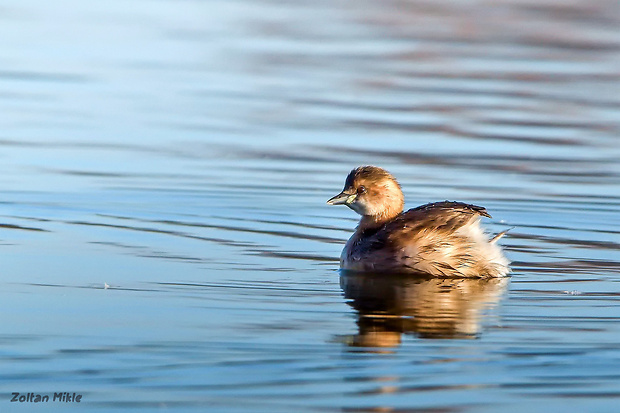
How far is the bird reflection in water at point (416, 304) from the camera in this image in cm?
658

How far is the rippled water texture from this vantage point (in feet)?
18.9

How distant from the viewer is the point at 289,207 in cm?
1032

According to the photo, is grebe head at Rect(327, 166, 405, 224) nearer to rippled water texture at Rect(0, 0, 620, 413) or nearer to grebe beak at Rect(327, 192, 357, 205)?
grebe beak at Rect(327, 192, 357, 205)

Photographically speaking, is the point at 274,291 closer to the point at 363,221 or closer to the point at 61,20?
the point at 363,221

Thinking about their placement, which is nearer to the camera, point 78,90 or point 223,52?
point 78,90

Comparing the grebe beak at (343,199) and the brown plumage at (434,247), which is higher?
the grebe beak at (343,199)

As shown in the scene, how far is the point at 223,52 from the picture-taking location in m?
18.5

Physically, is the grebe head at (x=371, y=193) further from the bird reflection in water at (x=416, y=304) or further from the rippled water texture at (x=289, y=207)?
the bird reflection in water at (x=416, y=304)

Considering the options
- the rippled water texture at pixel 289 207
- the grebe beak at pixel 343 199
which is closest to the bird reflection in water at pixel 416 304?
the rippled water texture at pixel 289 207

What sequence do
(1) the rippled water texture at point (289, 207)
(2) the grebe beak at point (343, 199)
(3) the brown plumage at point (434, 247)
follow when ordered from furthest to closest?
1. (2) the grebe beak at point (343, 199)
2. (3) the brown plumage at point (434, 247)
3. (1) the rippled water texture at point (289, 207)

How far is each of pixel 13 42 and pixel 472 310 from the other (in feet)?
43.5

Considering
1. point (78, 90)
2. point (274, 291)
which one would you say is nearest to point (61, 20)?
point (78, 90)

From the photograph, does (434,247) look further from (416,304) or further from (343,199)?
(416,304)

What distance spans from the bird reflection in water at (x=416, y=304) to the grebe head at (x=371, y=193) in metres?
0.68
